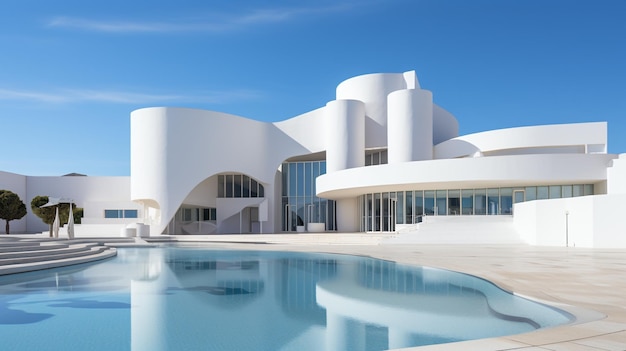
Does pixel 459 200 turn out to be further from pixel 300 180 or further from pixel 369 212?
pixel 300 180

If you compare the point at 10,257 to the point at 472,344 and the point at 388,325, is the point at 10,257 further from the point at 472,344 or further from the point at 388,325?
the point at 472,344

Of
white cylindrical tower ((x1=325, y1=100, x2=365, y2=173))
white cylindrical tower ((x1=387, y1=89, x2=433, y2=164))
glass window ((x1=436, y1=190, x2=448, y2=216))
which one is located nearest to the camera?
glass window ((x1=436, y1=190, x2=448, y2=216))

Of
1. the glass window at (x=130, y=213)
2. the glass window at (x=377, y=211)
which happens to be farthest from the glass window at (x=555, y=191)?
the glass window at (x=130, y=213)

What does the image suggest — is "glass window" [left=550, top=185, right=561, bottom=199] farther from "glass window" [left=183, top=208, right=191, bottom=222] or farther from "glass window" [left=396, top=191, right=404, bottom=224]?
"glass window" [left=183, top=208, right=191, bottom=222]

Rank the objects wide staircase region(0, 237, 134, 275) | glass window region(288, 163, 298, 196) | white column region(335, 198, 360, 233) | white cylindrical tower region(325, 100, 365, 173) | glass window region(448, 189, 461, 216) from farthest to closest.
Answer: glass window region(288, 163, 298, 196)
white column region(335, 198, 360, 233)
white cylindrical tower region(325, 100, 365, 173)
glass window region(448, 189, 461, 216)
wide staircase region(0, 237, 134, 275)

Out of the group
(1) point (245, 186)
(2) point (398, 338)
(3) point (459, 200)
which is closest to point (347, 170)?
(3) point (459, 200)

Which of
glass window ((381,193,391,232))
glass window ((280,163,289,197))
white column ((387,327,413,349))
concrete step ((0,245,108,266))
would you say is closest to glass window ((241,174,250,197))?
glass window ((280,163,289,197))

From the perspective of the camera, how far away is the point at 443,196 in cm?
3086

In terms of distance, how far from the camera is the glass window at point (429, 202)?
31094 millimetres

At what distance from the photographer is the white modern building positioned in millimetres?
27381

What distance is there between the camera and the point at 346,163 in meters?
37.6

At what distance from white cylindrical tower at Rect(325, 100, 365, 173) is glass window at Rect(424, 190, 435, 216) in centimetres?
753

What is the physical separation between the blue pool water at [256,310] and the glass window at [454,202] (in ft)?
55.4

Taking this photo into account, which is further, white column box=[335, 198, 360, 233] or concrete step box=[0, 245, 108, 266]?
white column box=[335, 198, 360, 233]
